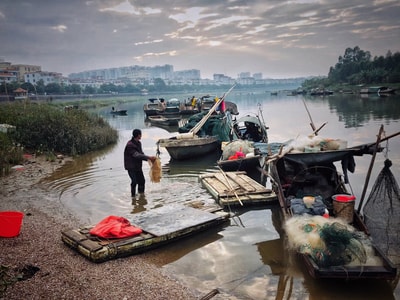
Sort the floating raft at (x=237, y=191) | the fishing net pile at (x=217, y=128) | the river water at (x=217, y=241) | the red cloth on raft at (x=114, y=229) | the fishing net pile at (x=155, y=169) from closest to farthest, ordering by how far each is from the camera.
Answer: the river water at (x=217, y=241) < the red cloth on raft at (x=114, y=229) < the floating raft at (x=237, y=191) < the fishing net pile at (x=155, y=169) < the fishing net pile at (x=217, y=128)

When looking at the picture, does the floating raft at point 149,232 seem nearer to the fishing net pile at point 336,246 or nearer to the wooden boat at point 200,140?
the fishing net pile at point 336,246

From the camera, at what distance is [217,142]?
52.7 feet

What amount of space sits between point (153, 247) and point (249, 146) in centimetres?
713

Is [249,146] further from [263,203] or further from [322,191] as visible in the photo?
[322,191]

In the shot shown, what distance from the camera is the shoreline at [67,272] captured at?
4801mm

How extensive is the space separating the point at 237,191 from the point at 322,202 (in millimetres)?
2896

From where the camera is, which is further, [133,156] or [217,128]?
[217,128]

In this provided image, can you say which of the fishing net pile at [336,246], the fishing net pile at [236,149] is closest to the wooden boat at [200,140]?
the fishing net pile at [236,149]

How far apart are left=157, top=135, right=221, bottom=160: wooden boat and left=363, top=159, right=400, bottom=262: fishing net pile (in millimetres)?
8905

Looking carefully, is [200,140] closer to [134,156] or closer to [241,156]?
[241,156]

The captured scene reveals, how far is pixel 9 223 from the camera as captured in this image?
6.48 meters

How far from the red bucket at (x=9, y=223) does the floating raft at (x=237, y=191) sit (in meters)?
4.55

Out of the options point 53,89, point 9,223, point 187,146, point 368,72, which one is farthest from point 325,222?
point 53,89

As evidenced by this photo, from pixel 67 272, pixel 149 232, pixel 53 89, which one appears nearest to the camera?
pixel 67 272
